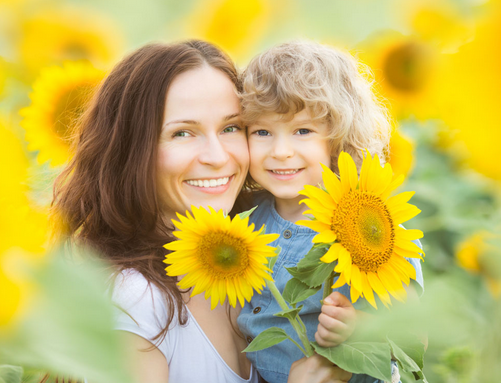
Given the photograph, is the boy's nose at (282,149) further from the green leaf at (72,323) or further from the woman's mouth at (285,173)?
the green leaf at (72,323)

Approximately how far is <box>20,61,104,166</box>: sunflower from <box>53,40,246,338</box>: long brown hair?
24 centimetres

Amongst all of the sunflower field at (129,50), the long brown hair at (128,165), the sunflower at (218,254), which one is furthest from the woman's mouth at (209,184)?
the sunflower field at (129,50)

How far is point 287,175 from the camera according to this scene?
141 cm

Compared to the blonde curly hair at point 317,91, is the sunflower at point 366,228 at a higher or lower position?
lower

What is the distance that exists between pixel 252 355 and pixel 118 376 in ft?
4.32

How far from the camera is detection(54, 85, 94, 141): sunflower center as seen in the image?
1719 millimetres

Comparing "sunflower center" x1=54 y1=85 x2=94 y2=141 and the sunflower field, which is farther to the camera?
"sunflower center" x1=54 y1=85 x2=94 y2=141

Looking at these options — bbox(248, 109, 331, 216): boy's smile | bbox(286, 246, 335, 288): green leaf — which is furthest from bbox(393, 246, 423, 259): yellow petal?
bbox(248, 109, 331, 216): boy's smile

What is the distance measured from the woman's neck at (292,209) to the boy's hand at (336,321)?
0.63 m

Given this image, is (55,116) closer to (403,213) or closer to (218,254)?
(218,254)

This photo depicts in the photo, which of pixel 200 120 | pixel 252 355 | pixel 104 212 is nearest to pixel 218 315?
pixel 252 355

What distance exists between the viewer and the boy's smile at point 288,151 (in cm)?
140

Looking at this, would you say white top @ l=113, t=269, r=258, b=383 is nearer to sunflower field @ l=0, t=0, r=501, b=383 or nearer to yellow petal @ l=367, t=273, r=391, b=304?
yellow petal @ l=367, t=273, r=391, b=304

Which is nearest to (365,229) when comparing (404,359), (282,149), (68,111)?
(404,359)
